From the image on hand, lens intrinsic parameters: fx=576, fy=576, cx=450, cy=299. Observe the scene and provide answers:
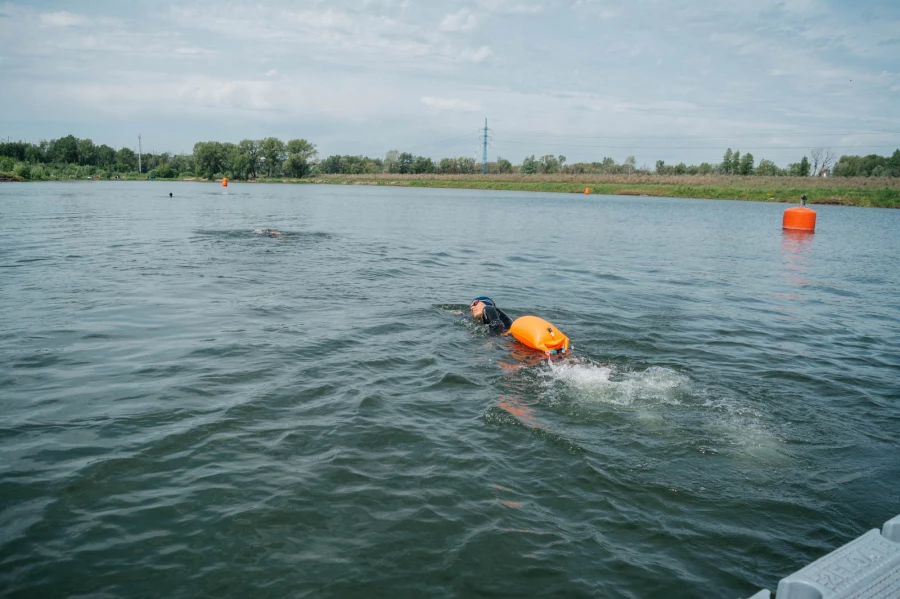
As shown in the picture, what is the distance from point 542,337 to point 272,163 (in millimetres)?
144487

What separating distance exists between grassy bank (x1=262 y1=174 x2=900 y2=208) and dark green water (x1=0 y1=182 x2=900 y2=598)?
6005cm

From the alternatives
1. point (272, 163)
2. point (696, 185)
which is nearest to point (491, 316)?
point (696, 185)

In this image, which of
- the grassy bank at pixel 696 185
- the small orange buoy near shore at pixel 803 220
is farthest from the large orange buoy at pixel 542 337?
the grassy bank at pixel 696 185

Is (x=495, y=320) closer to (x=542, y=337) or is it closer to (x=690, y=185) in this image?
(x=542, y=337)

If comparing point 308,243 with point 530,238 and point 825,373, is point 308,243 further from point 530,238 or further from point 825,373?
point 825,373

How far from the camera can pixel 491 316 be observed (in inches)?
435

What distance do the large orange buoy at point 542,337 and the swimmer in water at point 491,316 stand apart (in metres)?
1.08

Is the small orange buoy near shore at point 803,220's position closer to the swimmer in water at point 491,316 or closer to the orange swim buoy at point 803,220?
the orange swim buoy at point 803,220

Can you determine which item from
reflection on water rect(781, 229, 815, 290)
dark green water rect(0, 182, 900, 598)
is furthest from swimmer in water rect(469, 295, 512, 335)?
reflection on water rect(781, 229, 815, 290)

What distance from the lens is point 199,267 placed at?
17.5 meters

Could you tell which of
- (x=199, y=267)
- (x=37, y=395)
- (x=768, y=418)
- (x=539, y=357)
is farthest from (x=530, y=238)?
(x=37, y=395)

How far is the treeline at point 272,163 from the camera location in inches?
4675

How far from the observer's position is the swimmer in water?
1095cm

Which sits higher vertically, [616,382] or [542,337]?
[542,337]
